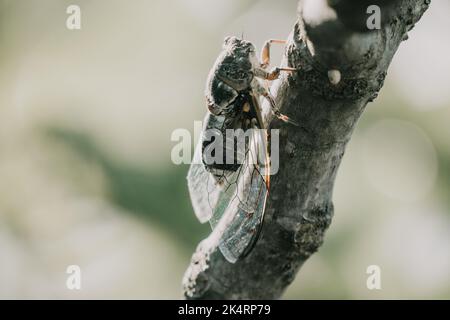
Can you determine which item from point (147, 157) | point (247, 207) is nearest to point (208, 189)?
point (247, 207)

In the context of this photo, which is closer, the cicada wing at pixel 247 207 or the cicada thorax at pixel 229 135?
the cicada wing at pixel 247 207

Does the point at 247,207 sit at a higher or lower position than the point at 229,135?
lower

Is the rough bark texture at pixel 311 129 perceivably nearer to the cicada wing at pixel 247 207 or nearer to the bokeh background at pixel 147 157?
the cicada wing at pixel 247 207

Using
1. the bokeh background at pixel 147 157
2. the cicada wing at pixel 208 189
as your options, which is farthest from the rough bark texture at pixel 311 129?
the bokeh background at pixel 147 157

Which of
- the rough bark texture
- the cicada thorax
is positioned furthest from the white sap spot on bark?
the cicada thorax

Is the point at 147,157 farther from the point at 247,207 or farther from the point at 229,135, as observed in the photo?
the point at 247,207

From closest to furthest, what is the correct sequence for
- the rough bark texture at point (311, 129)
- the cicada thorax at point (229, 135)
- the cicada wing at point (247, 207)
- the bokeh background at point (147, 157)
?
1. the rough bark texture at point (311, 129)
2. the cicada wing at point (247, 207)
3. the cicada thorax at point (229, 135)
4. the bokeh background at point (147, 157)
